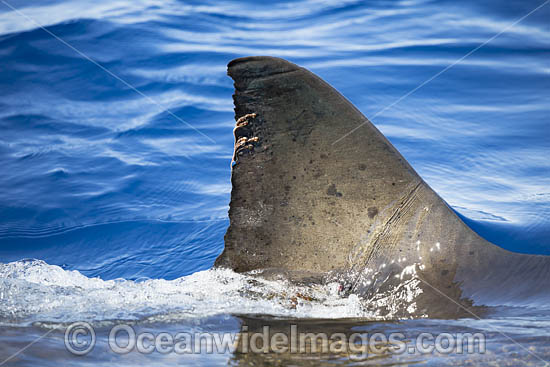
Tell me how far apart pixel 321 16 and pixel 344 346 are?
Result: 9.31m

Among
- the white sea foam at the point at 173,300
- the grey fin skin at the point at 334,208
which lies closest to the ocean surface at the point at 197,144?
the white sea foam at the point at 173,300

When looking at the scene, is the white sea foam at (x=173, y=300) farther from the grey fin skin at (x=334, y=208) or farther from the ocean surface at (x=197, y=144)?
the grey fin skin at (x=334, y=208)

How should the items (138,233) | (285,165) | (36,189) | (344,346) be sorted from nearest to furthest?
(344,346) < (285,165) < (138,233) < (36,189)

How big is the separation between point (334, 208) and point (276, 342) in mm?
901

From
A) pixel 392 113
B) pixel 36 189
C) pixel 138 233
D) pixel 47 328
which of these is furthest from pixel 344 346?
pixel 392 113

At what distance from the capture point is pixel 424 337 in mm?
2697

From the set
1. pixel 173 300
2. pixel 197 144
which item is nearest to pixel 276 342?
pixel 173 300

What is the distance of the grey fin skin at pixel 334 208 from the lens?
10.4ft

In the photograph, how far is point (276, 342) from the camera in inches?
104

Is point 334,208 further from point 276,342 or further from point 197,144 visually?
point 197,144

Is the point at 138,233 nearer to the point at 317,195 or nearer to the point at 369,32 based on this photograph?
the point at 317,195

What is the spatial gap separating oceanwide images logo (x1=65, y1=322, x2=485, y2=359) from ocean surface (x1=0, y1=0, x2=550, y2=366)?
6 centimetres

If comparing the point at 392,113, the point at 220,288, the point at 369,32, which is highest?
the point at 369,32

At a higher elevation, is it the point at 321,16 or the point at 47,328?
the point at 321,16
